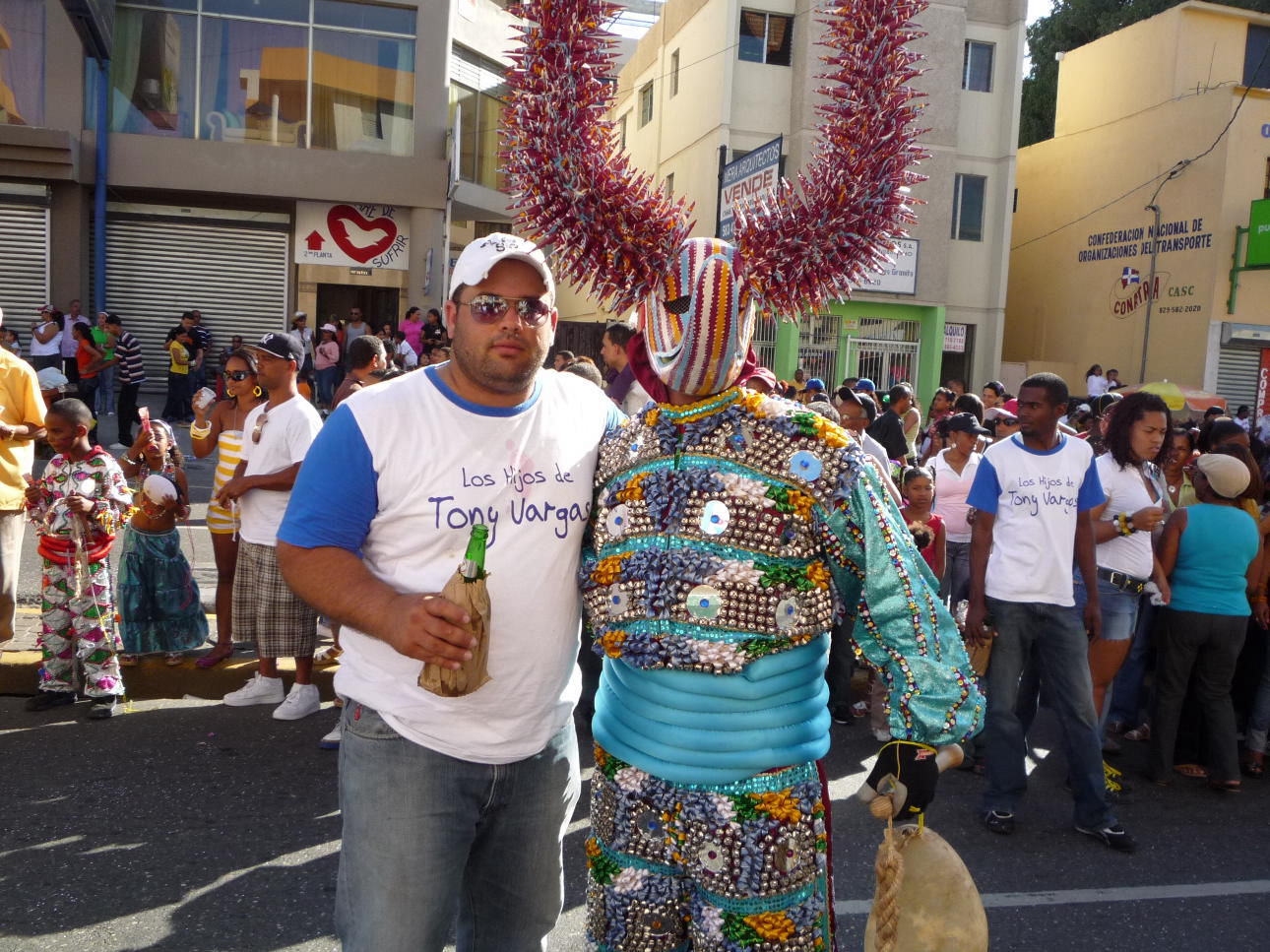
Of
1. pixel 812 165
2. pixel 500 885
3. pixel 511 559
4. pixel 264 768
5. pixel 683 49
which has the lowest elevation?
pixel 264 768

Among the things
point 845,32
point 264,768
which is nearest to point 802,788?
point 845,32

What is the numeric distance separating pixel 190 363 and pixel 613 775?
16.2m

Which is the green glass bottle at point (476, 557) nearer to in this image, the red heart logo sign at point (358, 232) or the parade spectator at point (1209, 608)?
the parade spectator at point (1209, 608)

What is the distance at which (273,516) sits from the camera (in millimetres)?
5734

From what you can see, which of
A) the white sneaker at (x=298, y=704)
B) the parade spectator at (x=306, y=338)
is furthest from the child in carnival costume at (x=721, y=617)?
the parade spectator at (x=306, y=338)

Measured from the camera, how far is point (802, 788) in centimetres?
243

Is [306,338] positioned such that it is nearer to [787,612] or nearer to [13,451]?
[13,451]

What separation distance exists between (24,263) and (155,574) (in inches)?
590

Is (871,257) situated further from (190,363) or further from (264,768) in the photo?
(190,363)

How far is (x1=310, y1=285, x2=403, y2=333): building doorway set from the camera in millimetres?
20938

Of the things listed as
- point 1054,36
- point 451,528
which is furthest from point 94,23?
point 1054,36

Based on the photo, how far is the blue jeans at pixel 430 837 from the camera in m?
2.36

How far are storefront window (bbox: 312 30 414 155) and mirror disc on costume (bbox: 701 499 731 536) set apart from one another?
19.2 m

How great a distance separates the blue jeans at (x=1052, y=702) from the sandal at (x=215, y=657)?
4.18m
